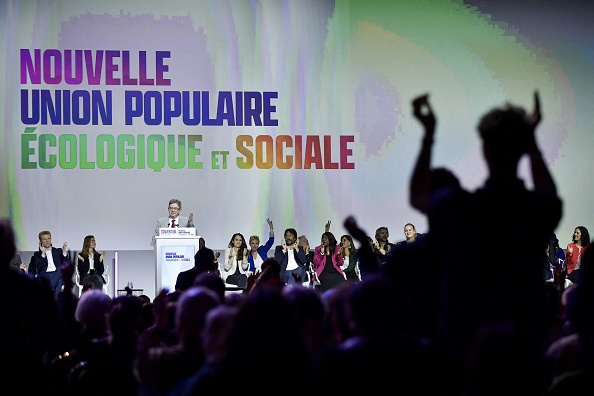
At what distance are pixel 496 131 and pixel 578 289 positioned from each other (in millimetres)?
586

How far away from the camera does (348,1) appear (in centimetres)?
1419

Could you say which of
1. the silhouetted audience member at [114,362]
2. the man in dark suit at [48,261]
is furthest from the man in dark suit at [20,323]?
the man in dark suit at [48,261]

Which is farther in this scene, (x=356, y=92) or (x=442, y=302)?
(x=356, y=92)

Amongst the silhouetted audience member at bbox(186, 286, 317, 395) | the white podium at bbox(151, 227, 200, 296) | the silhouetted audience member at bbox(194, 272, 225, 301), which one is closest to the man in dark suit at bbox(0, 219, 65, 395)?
the silhouetted audience member at bbox(194, 272, 225, 301)

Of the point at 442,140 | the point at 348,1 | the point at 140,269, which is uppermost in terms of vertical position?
the point at 348,1

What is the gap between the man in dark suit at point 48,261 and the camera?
1245cm

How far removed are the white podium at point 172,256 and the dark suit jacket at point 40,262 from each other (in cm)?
239

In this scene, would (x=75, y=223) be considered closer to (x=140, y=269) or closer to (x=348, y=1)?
(x=140, y=269)

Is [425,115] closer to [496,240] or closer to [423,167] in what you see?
[423,167]

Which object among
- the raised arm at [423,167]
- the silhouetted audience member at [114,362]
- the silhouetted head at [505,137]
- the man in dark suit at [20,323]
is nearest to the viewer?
the silhouetted head at [505,137]

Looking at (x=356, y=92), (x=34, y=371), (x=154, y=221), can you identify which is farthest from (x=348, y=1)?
(x=34, y=371)

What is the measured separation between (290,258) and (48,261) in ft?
10.6

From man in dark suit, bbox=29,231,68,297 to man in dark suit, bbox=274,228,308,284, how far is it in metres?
2.91

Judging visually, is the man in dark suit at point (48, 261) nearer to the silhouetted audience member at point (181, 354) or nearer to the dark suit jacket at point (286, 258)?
the dark suit jacket at point (286, 258)
